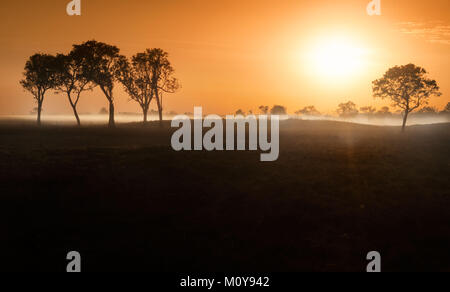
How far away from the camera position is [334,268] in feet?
40.5

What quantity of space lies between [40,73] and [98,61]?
17.4 meters

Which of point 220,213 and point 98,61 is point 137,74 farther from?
point 220,213

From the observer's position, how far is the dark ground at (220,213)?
12984 mm

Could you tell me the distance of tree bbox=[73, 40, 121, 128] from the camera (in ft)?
220

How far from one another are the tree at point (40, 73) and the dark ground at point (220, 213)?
53.8 metres

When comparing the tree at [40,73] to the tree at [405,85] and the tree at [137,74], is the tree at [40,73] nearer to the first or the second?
the tree at [137,74]

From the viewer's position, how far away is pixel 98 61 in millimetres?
67688

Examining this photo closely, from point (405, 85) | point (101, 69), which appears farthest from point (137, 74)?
point (405, 85)

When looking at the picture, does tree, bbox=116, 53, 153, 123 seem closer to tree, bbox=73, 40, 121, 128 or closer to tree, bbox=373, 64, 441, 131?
tree, bbox=73, 40, 121, 128

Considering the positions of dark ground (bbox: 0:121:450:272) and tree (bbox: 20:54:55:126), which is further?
tree (bbox: 20:54:55:126)

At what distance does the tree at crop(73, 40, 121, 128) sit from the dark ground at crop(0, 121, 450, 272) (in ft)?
146

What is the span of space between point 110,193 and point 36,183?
5028mm

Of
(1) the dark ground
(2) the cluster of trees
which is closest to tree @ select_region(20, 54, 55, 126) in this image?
(2) the cluster of trees
